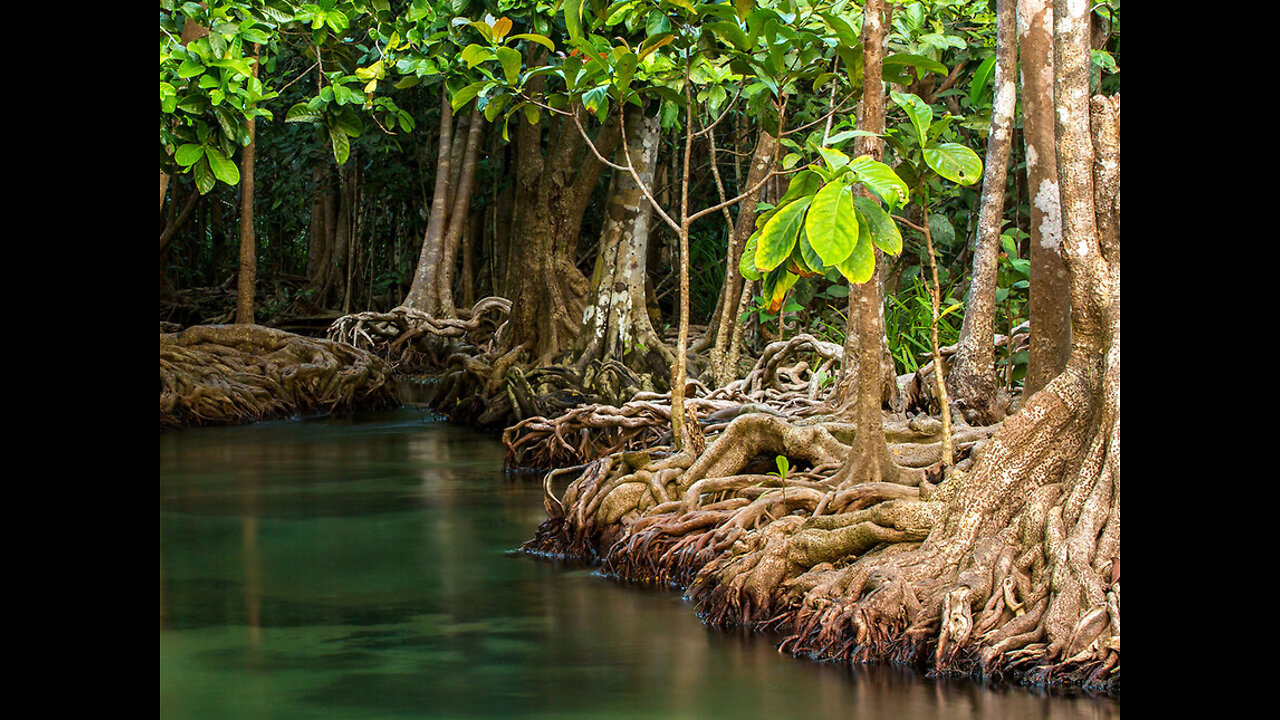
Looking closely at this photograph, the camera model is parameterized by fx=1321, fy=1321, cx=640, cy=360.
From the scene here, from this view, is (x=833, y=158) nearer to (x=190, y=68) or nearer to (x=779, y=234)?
(x=779, y=234)

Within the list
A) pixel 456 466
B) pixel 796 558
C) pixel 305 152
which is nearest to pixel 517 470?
pixel 456 466

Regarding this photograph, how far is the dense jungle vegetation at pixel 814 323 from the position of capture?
180 inches

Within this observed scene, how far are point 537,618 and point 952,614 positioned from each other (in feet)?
6.14

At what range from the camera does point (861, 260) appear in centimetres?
459

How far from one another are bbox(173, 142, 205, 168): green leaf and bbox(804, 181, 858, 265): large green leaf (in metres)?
2.86

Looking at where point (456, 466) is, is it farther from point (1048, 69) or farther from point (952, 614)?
point (952, 614)

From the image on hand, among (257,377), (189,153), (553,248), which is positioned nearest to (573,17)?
(189,153)

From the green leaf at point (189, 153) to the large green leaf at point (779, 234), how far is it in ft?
8.68

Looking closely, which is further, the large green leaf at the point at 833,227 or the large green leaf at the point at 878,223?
the large green leaf at the point at 878,223

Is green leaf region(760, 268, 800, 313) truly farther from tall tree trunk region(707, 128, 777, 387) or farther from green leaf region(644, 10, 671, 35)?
tall tree trunk region(707, 128, 777, 387)

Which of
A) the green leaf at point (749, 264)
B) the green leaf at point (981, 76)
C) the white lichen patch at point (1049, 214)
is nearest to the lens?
the green leaf at point (749, 264)

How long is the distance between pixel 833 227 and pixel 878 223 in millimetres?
277

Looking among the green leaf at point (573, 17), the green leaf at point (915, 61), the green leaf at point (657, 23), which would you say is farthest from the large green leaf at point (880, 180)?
the green leaf at point (573, 17)

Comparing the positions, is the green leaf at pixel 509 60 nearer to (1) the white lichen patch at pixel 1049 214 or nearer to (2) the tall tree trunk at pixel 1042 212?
(2) the tall tree trunk at pixel 1042 212
